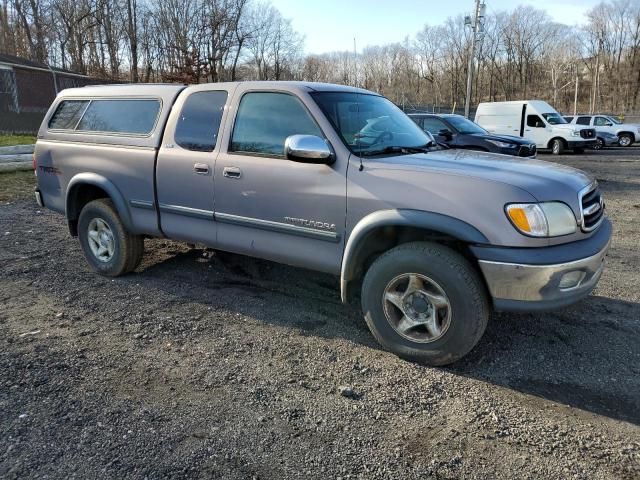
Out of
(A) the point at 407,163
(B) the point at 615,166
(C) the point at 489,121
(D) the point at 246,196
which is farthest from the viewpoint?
(C) the point at 489,121

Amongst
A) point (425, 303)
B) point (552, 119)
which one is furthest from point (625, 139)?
point (425, 303)

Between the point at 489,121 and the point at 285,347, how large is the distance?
23.0 meters

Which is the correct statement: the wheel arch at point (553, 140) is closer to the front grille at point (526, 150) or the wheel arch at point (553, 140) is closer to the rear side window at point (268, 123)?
the front grille at point (526, 150)

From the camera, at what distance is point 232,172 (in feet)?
13.6

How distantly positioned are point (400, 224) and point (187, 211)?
81.6 inches

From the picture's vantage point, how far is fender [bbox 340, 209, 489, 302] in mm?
3152

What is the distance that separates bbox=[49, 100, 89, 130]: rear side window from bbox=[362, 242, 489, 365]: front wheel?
12.4ft

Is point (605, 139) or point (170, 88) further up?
point (170, 88)

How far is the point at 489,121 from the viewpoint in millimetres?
24172

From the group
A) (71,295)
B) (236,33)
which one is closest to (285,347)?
(71,295)

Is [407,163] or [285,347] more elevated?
[407,163]

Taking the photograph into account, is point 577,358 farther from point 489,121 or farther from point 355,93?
point 489,121

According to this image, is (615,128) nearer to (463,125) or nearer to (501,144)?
(463,125)

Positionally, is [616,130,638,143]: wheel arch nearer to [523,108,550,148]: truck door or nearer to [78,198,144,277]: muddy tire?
[523,108,550,148]: truck door
